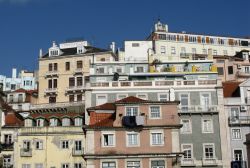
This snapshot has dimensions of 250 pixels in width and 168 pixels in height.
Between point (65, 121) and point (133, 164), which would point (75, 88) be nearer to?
point (65, 121)

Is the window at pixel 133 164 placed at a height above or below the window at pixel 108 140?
below

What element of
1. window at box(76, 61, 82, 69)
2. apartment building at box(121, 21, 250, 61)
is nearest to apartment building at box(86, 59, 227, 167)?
window at box(76, 61, 82, 69)

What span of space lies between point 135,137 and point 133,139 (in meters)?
0.32

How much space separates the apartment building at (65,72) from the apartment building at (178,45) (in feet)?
19.3

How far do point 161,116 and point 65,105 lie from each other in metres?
34.8

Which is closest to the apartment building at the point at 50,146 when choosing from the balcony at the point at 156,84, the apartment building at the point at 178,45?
the balcony at the point at 156,84

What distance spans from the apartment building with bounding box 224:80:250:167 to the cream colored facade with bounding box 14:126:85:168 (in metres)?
19.0

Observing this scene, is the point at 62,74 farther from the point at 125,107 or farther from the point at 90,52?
the point at 125,107

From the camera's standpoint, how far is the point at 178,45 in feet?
348

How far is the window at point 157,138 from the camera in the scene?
52938 millimetres

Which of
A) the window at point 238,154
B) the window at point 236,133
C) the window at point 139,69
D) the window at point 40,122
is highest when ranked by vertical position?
the window at point 139,69

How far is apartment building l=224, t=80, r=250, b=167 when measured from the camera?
64.8 meters

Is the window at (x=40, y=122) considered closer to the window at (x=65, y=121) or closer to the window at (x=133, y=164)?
the window at (x=65, y=121)

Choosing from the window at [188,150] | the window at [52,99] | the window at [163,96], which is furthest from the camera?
the window at [52,99]
